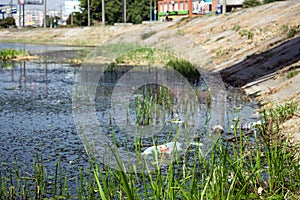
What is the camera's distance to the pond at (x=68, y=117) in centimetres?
725

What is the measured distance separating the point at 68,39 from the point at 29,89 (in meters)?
45.0

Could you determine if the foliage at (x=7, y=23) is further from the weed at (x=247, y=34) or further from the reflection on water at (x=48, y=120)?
the reflection on water at (x=48, y=120)

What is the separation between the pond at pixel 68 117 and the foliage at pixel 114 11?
70579 millimetres

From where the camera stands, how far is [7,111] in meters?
10.8

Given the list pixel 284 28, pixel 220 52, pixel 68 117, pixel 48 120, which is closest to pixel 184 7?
pixel 220 52

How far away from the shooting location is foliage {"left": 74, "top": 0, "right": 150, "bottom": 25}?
286 feet

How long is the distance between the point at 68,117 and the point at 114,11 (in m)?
78.2

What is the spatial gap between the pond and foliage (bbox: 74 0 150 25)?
70579mm

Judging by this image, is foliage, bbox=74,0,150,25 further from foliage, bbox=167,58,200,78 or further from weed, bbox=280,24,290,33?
foliage, bbox=167,58,200,78

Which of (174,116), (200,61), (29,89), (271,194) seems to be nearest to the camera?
(271,194)

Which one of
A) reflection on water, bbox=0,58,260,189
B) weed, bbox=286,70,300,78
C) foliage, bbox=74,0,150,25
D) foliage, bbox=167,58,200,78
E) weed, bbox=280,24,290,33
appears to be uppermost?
foliage, bbox=74,0,150,25

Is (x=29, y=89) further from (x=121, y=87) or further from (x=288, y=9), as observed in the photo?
(x=288, y=9)

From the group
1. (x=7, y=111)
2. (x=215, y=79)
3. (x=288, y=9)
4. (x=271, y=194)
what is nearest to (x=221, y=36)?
(x=288, y=9)

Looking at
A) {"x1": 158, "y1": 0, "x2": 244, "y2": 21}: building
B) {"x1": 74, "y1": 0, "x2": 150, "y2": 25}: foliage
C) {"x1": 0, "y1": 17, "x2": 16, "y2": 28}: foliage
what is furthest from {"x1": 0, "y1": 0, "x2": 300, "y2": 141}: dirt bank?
{"x1": 0, "y1": 17, "x2": 16, "y2": 28}: foliage
